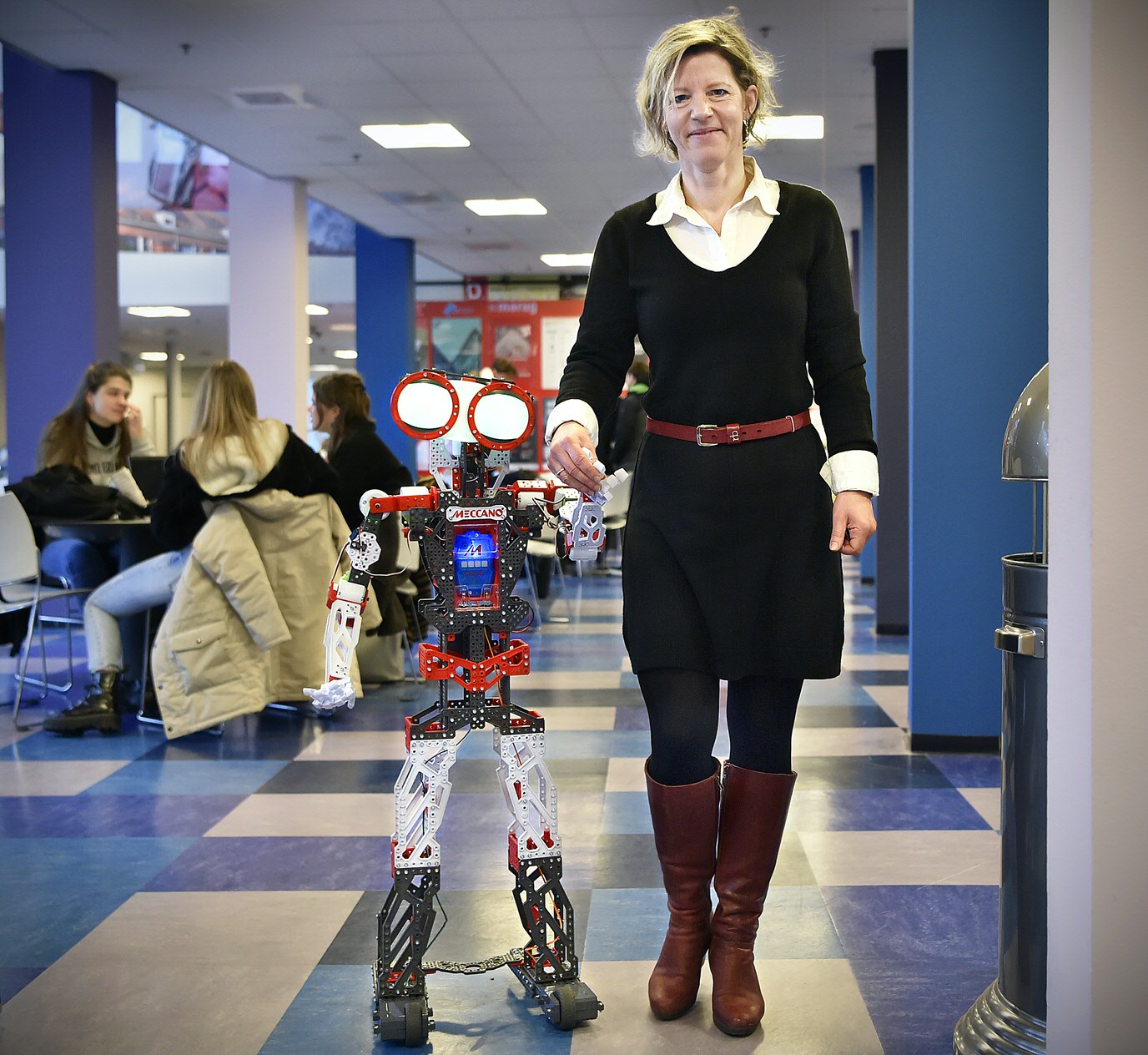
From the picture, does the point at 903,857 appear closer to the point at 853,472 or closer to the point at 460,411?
the point at 853,472

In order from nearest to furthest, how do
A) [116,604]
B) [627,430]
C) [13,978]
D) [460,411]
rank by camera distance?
[460,411]
[13,978]
[116,604]
[627,430]

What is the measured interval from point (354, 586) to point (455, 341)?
534 inches

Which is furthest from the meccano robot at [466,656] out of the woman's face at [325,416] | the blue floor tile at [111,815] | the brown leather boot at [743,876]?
the woman's face at [325,416]

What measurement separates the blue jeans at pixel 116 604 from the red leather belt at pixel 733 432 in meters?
3.03

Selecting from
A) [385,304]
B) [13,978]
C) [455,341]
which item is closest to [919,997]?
[13,978]

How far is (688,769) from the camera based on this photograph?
204 centimetres

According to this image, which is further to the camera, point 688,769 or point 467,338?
point 467,338

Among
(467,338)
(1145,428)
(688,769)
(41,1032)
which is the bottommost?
(41,1032)

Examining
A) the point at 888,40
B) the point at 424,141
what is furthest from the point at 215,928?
the point at 424,141

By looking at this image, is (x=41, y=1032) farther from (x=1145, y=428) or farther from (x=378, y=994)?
(x=1145, y=428)

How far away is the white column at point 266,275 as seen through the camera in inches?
409

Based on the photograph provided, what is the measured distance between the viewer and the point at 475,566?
2127 millimetres

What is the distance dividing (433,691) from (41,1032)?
3.26 metres

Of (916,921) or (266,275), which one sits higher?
(266,275)
